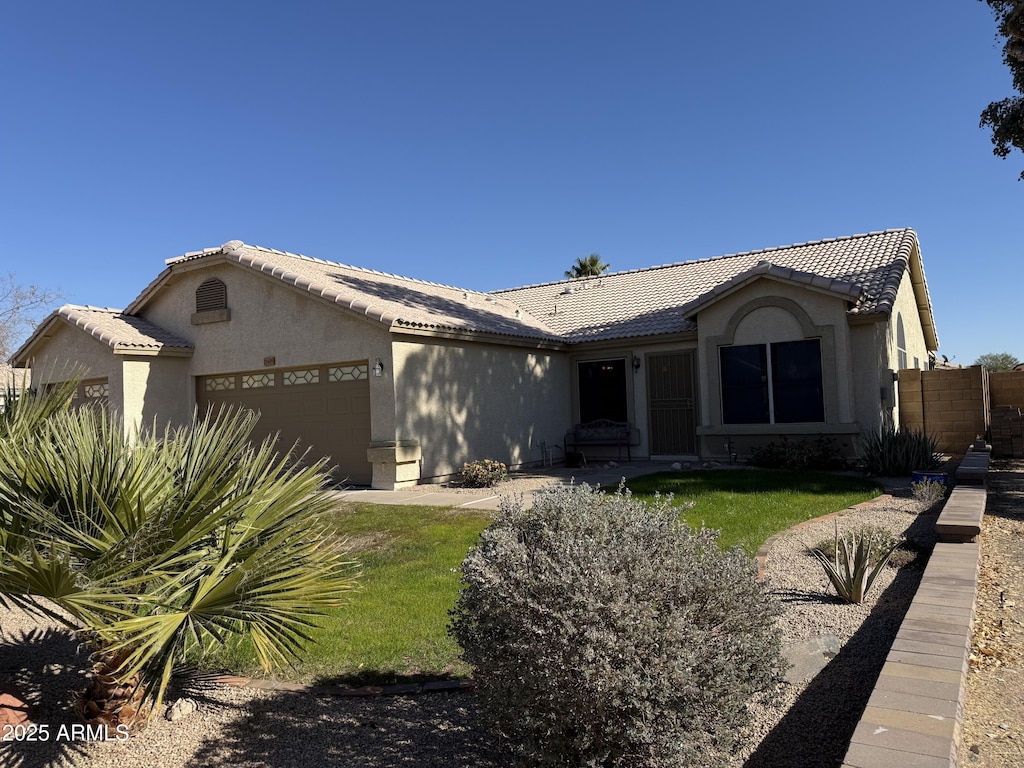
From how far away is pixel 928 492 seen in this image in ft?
32.3

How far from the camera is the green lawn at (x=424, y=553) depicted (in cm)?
471

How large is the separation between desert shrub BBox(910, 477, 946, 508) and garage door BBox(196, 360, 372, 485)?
9.62m

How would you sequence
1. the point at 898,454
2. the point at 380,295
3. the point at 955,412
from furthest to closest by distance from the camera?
the point at 380,295, the point at 955,412, the point at 898,454

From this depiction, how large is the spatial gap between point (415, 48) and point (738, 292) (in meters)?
10.1

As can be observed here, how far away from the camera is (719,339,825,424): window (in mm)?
14219

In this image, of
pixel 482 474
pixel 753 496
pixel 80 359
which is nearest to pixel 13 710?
pixel 753 496

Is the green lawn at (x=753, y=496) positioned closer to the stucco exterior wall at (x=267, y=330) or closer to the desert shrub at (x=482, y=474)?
the desert shrub at (x=482, y=474)

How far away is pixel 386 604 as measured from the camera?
239 inches

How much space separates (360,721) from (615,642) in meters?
1.96

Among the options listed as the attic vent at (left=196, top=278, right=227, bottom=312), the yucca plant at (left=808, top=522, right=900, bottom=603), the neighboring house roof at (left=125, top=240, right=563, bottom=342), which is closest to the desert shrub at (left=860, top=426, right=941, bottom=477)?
the yucca plant at (left=808, top=522, right=900, bottom=603)

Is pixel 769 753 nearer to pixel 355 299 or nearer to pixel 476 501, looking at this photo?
pixel 476 501

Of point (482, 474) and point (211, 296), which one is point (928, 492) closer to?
point (482, 474)

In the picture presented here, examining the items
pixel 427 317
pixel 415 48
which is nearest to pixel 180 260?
pixel 427 317

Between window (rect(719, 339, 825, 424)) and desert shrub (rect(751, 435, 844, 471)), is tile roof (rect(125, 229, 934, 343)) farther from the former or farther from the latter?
desert shrub (rect(751, 435, 844, 471))
